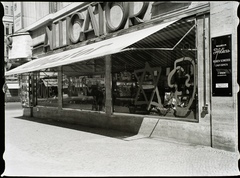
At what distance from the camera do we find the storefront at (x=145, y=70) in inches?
289

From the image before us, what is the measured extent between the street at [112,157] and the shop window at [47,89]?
5.92m

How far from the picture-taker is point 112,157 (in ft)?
21.5

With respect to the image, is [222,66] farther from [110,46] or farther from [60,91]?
[60,91]

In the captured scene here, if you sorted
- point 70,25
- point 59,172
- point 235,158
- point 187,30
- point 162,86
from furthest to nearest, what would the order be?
point 70,25 < point 162,86 < point 187,30 < point 235,158 < point 59,172

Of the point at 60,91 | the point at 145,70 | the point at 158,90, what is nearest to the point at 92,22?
the point at 145,70

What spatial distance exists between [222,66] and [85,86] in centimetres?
717

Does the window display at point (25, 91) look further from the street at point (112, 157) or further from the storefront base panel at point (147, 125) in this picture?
the street at point (112, 157)

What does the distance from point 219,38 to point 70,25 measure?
26.0ft

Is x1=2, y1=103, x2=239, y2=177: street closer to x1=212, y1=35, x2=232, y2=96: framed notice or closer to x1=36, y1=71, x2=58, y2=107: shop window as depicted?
x1=212, y1=35, x2=232, y2=96: framed notice

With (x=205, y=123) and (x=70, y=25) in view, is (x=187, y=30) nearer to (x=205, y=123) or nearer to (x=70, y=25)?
(x=205, y=123)

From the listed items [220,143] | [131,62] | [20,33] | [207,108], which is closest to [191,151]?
[220,143]

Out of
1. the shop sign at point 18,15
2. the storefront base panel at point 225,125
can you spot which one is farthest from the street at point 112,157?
the shop sign at point 18,15

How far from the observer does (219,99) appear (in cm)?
702

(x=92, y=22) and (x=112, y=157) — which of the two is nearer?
(x=112, y=157)
